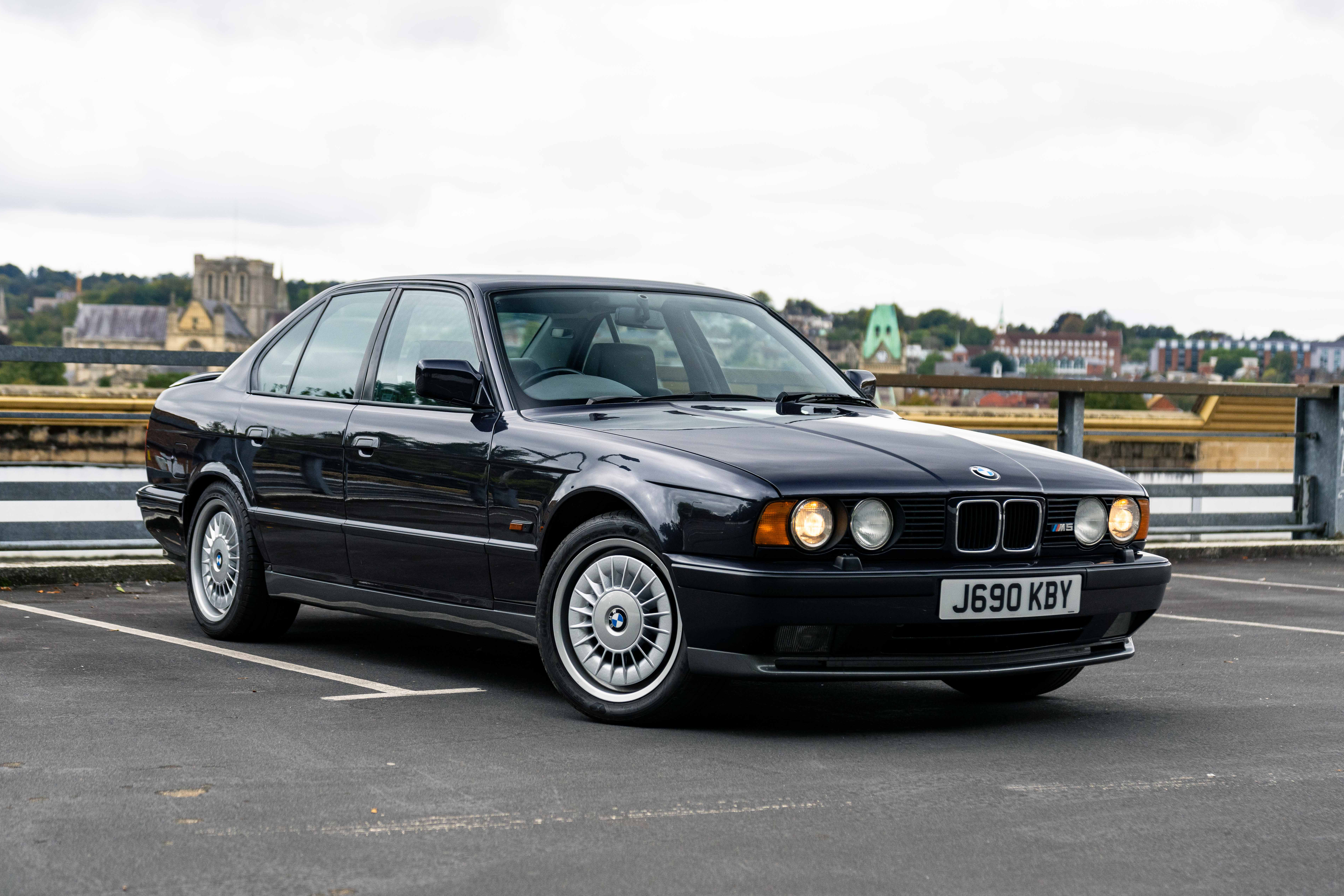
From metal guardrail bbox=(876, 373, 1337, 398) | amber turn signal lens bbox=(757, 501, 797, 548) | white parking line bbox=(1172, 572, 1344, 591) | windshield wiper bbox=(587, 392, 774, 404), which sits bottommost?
white parking line bbox=(1172, 572, 1344, 591)

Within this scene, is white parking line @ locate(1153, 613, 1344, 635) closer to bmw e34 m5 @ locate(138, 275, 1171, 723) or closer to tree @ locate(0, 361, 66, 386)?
bmw e34 m5 @ locate(138, 275, 1171, 723)

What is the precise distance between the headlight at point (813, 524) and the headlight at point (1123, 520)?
113cm

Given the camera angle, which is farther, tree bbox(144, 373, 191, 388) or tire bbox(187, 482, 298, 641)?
tree bbox(144, 373, 191, 388)

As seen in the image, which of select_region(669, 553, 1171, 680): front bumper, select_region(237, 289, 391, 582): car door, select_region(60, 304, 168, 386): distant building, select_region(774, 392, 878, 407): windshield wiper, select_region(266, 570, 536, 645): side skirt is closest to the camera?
select_region(669, 553, 1171, 680): front bumper

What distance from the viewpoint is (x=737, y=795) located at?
13.6ft

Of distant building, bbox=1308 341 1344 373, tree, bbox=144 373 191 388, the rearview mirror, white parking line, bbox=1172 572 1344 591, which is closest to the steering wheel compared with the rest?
the rearview mirror

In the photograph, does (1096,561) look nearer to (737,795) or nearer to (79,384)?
(737,795)

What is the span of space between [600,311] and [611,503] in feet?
3.64

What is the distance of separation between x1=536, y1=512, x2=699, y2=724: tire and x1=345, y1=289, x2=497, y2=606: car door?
470 mm

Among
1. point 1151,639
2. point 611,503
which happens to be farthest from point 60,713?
point 1151,639

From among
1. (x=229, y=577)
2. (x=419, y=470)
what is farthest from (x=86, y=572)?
(x=419, y=470)

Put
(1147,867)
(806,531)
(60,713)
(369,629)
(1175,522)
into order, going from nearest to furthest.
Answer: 1. (1147,867)
2. (806,531)
3. (60,713)
4. (369,629)
5. (1175,522)

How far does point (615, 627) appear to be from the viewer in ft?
16.7

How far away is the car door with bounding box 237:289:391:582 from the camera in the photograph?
6.37m
